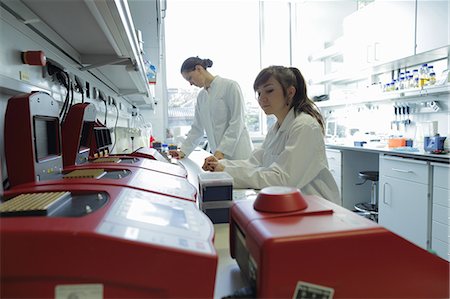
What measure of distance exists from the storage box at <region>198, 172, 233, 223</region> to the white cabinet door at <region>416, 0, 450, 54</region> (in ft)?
8.84

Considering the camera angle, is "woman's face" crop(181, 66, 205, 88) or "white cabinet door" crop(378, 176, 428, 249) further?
"woman's face" crop(181, 66, 205, 88)

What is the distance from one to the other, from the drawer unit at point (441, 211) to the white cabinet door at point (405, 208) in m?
0.06

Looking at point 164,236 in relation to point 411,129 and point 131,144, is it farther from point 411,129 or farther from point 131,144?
point 411,129

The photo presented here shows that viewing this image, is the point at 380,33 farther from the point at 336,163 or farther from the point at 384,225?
the point at 384,225

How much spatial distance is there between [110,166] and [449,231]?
227 centimetres

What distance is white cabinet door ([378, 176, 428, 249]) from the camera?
7.43 feet

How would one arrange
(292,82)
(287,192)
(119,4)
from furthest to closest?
(292,82) < (119,4) < (287,192)

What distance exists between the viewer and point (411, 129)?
3.28 m

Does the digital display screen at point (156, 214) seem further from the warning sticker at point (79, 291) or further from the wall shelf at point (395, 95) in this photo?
the wall shelf at point (395, 95)

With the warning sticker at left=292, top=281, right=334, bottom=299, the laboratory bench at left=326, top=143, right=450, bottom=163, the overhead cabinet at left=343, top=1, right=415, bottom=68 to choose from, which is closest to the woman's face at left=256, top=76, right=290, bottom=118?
the warning sticker at left=292, top=281, right=334, bottom=299

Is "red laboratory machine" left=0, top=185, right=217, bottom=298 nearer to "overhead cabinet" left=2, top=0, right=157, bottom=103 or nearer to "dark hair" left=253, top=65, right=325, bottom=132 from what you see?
"overhead cabinet" left=2, top=0, right=157, bottom=103

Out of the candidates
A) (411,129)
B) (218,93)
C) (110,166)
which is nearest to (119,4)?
(110,166)

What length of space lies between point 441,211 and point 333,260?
2200 mm

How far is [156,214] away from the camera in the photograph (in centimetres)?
47
